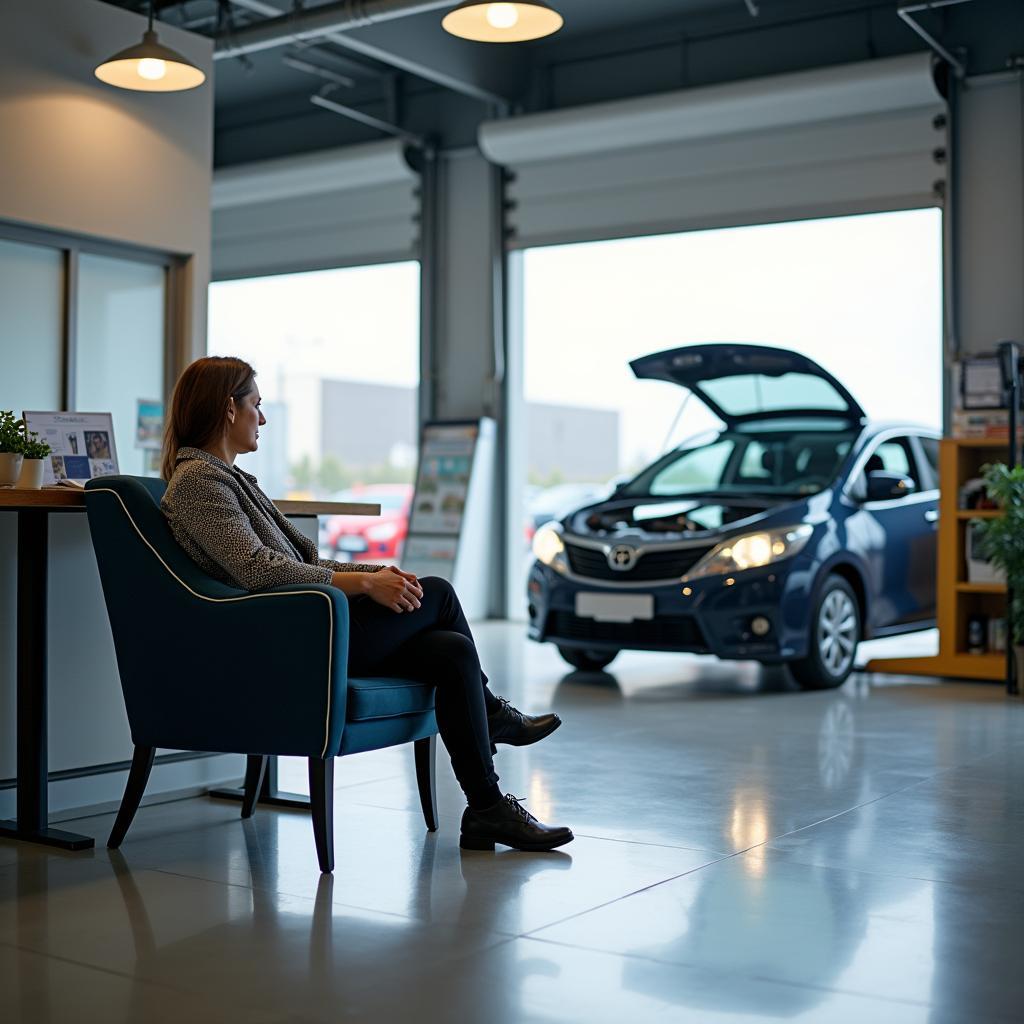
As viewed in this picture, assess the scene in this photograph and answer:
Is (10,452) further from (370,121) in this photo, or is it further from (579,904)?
(370,121)

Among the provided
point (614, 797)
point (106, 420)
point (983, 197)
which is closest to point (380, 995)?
point (614, 797)

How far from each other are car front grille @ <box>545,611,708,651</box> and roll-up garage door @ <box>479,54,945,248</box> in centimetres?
361

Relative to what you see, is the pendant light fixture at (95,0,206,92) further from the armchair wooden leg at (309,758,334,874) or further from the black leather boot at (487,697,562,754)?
the armchair wooden leg at (309,758,334,874)

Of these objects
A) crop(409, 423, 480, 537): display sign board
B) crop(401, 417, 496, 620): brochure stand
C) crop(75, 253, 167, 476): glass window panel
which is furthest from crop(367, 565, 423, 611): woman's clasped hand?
crop(409, 423, 480, 537): display sign board

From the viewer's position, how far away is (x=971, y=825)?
3.58 meters

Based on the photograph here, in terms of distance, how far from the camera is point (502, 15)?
16.2 ft

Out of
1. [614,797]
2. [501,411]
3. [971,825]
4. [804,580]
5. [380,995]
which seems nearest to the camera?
[380,995]

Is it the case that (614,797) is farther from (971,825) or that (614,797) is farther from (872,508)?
(872,508)

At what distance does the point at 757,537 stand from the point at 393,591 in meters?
3.08

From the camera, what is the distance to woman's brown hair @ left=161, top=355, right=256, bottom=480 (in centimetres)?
326

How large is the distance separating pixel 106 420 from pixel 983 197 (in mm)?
5813

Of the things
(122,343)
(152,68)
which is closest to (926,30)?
(152,68)

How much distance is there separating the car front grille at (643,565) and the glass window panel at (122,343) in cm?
212

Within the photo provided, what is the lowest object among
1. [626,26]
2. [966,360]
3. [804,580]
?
[804,580]
